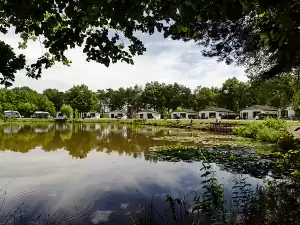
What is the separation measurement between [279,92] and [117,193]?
27.9ft

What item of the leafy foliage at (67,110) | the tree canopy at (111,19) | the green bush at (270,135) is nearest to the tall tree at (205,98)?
the leafy foliage at (67,110)

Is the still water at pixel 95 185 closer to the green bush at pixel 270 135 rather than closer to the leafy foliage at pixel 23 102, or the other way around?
the green bush at pixel 270 135

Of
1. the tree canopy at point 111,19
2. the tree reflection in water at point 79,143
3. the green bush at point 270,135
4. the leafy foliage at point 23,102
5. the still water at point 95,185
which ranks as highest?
the leafy foliage at point 23,102

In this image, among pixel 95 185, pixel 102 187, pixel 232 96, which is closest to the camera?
pixel 102 187

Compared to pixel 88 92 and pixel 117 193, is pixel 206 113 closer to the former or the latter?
pixel 88 92

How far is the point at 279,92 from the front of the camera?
1170cm

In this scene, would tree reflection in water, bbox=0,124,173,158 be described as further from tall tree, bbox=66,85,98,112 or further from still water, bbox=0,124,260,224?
tall tree, bbox=66,85,98,112

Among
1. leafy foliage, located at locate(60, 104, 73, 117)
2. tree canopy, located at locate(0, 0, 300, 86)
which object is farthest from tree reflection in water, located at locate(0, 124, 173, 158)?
Result: leafy foliage, located at locate(60, 104, 73, 117)

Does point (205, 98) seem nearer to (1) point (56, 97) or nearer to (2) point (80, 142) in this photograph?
(1) point (56, 97)

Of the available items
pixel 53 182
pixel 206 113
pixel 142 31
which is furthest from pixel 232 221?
pixel 206 113

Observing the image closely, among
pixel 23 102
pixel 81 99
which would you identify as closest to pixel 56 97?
pixel 23 102

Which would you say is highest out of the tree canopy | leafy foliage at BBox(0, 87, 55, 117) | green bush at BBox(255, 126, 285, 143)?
leafy foliage at BBox(0, 87, 55, 117)

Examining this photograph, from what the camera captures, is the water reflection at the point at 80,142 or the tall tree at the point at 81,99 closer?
the water reflection at the point at 80,142

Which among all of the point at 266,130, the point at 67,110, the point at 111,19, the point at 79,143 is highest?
the point at 67,110
